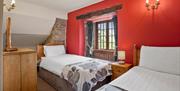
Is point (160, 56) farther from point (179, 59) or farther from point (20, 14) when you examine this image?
point (20, 14)

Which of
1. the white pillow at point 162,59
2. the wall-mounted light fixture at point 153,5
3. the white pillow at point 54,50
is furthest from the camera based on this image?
the white pillow at point 54,50

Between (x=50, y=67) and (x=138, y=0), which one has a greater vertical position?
(x=138, y=0)

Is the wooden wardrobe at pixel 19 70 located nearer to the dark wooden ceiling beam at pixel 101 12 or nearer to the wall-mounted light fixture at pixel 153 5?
the dark wooden ceiling beam at pixel 101 12

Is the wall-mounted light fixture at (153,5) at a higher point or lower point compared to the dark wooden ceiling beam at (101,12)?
lower

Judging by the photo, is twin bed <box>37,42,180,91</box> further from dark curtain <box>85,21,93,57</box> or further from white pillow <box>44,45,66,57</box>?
dark curtain <box>85,21,93,57</box>

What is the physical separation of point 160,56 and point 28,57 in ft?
6.99

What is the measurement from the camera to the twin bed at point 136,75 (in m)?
1.36

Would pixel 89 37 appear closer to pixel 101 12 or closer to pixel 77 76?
pixel 101 12

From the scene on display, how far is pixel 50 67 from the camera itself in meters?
3.00

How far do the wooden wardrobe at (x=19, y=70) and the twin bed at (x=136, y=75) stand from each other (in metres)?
0.70

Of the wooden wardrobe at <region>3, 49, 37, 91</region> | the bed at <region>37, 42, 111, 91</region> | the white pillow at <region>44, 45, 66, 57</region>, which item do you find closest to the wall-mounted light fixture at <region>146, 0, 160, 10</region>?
the bed at <region>37, 42, 111, 91</region>

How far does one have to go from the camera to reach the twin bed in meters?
1.36

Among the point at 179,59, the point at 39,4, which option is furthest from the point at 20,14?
the point at 179,59

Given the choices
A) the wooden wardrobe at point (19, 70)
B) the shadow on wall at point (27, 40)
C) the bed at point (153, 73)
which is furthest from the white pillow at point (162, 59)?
the shadow on wall at point (27, 40)
